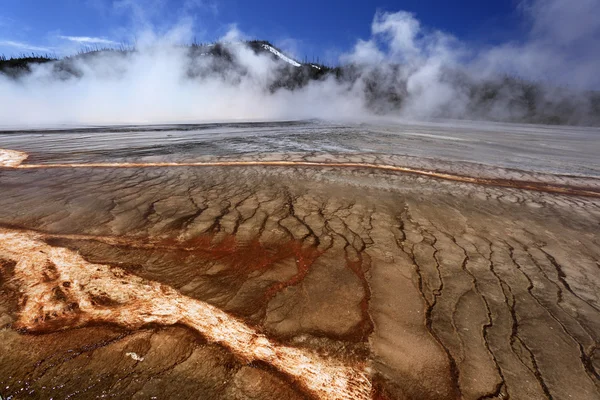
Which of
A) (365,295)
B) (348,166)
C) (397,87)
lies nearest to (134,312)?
(365,295)

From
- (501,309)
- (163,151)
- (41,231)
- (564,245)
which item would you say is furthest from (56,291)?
(163,151)

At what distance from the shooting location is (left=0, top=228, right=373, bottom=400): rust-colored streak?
55.1 inches

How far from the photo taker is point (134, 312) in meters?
1.73

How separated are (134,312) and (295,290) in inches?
41.1

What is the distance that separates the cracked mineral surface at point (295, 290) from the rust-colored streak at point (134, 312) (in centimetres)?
Result: 1

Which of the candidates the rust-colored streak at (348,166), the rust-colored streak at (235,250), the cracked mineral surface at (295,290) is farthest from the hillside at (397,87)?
the rust-colored streak at (235,250)

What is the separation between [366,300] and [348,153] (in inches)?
211

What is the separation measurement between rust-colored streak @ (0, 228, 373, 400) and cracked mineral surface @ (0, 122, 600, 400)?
0.04 ft

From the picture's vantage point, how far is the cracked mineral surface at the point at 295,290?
1.38 meters

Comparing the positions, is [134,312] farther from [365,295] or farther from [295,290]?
[365,295]

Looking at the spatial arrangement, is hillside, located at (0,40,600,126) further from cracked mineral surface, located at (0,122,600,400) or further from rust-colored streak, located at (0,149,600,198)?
cracked mineral surface, located at (0,122,600,400)

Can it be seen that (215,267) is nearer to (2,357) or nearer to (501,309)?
(2,357)

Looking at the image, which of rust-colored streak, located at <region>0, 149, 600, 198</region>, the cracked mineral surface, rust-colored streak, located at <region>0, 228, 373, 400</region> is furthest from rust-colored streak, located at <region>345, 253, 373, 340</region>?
rust-colored streak, located at <region>0, 149, 600, 198</region>

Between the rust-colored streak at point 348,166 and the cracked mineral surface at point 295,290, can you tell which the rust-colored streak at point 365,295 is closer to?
the cracked mineral surface at point 295,290
